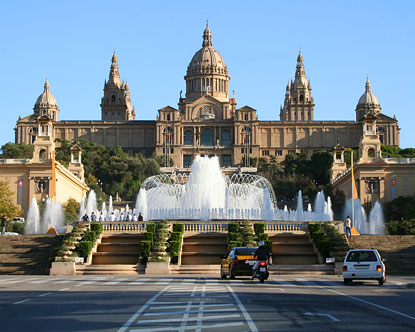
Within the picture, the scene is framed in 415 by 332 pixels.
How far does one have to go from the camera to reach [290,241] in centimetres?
4359

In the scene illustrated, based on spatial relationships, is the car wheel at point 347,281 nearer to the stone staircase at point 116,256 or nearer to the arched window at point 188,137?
the stone staircase at point 116,256

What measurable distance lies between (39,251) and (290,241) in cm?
1355

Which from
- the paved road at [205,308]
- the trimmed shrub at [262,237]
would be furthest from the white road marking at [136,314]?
the trimmed shrub at [262,237]

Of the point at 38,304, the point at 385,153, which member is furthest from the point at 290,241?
the point at 385,153

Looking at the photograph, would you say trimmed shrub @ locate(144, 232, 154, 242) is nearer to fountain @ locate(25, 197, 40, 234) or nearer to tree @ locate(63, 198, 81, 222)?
fountain @ locate(25, 197, 40, 234)

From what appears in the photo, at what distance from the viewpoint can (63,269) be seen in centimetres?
3781

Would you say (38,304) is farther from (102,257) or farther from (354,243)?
(354,243)

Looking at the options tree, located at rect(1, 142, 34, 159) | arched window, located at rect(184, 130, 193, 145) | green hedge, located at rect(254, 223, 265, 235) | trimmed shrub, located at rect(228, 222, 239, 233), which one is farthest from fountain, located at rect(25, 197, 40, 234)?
arched window, located at rect(184, 130, 193, 145)

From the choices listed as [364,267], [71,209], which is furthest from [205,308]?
[71,209]

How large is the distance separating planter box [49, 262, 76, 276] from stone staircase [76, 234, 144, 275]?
448mm

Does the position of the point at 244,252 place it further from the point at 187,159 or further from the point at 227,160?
the point at 227,160

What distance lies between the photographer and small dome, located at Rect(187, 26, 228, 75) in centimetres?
19012

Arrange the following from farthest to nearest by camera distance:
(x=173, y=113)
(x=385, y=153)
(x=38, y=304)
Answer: (x=173, y=113)
(x=385, y=153)
(x=38, y=304)

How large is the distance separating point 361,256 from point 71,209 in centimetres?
6461
